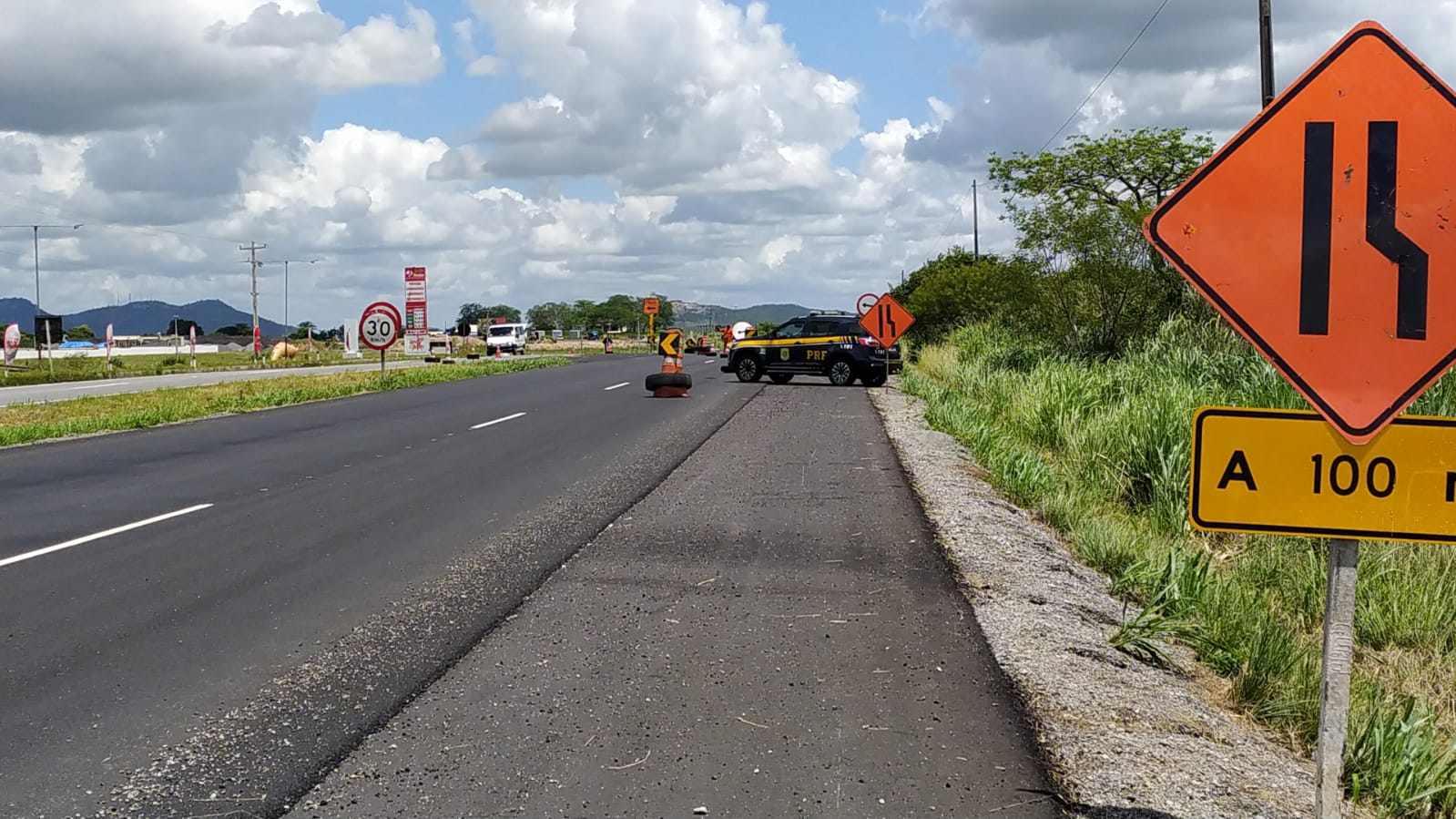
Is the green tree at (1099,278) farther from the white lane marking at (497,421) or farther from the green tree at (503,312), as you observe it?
the green tree at (503,312)

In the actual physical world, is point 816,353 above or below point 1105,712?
above

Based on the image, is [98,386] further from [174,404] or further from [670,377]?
[670,377]

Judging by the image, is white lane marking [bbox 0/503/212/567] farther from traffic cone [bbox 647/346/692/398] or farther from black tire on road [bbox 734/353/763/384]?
black tire on road [bbox 734/353/763/384]

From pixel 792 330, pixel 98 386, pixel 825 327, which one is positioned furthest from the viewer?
pixel 792 330

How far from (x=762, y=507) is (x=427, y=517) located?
9.24ft

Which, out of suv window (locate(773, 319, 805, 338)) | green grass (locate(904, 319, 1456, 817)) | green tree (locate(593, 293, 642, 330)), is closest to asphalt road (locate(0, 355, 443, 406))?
suv window (locate(773, 319, 805, 338))

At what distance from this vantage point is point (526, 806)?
433cm

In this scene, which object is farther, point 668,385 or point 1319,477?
point 668,385

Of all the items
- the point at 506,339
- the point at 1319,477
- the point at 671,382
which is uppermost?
the point at 506,339

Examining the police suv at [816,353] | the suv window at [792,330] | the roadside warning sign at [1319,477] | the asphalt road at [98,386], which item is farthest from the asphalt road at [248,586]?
the suv window at [792,330]

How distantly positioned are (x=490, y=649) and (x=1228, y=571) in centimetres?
638

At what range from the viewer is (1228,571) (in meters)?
9.89

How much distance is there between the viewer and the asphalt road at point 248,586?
478 centimetres

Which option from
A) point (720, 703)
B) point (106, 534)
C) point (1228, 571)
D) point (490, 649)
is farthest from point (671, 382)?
point (720, 703)
